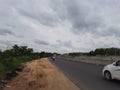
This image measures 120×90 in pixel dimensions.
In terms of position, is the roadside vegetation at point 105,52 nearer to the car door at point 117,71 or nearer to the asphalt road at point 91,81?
the asphalt road at point 91,81

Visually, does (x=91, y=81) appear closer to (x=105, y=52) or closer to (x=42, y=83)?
(x=42, y=83)

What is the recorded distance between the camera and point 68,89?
12.7 m

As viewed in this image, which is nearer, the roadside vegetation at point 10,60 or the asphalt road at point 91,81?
the asphalt road at point 91,81

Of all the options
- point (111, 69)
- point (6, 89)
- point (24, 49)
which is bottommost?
point (6, 89)

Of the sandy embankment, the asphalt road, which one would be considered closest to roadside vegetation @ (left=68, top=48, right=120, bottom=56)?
the asphalt road

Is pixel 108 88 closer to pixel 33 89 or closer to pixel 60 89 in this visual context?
pixel 60 89

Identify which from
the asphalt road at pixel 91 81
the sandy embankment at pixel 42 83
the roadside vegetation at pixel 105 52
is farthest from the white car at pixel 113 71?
the roadside vegetation at pixel 105 52

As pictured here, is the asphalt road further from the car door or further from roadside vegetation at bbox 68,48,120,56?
roadside vegetation at bbox 68,48,120,56

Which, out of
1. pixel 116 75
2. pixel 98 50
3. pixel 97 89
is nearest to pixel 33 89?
pixel 97 89

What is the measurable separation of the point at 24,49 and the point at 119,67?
5144 inches

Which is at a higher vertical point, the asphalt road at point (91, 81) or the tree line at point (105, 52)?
the tree line at point (105, 52)

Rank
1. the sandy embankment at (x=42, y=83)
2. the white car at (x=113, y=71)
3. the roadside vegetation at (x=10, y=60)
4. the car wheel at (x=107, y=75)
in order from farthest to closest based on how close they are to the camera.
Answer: the roadside vegetation at (x=10, y=60), the car wheel at (x=107, y=75), the white car at (x=113, y=71), the sandy embankment at (x=42, y=83)

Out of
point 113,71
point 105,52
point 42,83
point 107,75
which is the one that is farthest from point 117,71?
point 105,52

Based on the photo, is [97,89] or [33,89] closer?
[97,89]
